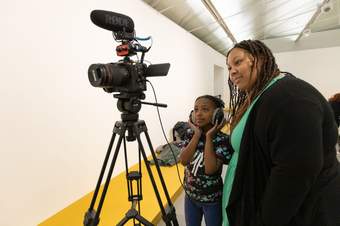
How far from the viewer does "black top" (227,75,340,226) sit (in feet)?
2.18

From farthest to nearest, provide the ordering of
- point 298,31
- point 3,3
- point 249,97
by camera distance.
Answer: point 298,31 → point 3,3 → point 249,97

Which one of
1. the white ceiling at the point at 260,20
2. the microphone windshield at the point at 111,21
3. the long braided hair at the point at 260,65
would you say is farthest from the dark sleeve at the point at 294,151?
the white ceiling at the point at 260,20

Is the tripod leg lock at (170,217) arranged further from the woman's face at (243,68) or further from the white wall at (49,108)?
the white wall at (49,108)

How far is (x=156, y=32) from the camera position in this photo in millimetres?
3000

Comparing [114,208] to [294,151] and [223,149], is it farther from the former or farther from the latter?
[294,151]

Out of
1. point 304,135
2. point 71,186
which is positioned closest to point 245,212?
point 304,135

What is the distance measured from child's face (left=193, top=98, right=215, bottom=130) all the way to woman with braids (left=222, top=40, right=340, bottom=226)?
13.7 inches

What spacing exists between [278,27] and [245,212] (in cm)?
593

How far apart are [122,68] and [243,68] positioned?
520 millimetres

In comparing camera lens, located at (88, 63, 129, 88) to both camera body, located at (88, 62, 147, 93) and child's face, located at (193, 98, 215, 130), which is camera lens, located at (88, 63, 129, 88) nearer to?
camera body, located at (88, 62, 147, 93)

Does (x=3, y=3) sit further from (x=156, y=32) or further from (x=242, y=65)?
(x=156, y=32)

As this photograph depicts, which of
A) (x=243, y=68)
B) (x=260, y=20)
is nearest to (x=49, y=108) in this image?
(x=243, y=68)

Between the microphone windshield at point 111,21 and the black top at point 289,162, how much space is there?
71 centimetres

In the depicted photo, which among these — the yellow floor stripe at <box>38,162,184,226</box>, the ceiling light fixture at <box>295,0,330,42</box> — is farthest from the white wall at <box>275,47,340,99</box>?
the yellow floor stripe at <box>38,162,184,226</box>
